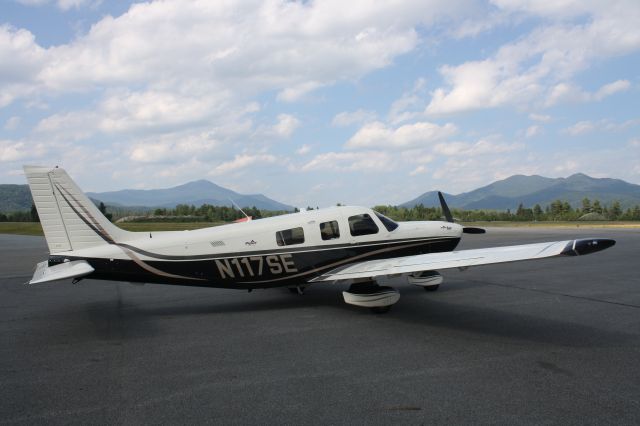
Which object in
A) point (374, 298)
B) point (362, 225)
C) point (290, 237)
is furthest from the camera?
point (362, 225)

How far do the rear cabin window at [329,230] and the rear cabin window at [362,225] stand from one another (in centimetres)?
32

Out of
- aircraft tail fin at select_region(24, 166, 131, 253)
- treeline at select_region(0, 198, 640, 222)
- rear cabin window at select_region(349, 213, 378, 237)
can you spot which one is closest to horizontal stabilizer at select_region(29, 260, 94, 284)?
aircraft tail fin at select_region(24, 166, 131, 253)

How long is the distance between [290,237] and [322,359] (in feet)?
11.2

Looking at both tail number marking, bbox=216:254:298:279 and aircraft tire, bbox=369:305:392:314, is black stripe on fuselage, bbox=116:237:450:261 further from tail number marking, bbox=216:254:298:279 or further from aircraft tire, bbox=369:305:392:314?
aircraft tire, bbox=369:305:392:314

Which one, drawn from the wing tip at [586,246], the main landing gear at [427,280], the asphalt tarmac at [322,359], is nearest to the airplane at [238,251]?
the asphalt tarmac at [322,359]

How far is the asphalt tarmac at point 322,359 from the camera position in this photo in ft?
14.4

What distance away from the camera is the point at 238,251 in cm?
871

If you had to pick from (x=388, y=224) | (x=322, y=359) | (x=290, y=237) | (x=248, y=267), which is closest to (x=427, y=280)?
(x=388, y=224)

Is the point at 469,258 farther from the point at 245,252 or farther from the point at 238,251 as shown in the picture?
the point at 238,251

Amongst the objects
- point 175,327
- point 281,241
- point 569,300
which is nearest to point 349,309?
point 281,241

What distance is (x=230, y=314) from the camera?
8.82m

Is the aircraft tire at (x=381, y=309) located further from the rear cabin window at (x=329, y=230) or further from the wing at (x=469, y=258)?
the rear cabin window at (x=329, y=230)

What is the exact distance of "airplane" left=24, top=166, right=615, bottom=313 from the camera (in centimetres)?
802

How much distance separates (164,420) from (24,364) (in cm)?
290
